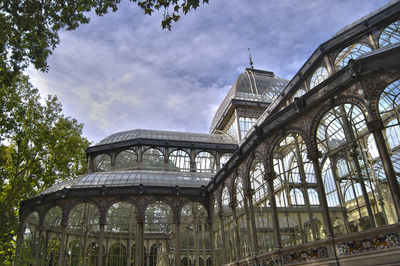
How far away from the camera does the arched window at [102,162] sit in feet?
Answer: 104

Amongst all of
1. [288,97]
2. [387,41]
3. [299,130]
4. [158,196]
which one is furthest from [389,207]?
[158,196]

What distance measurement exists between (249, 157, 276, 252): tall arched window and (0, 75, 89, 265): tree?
55.9ft

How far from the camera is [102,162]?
32031 millimetres

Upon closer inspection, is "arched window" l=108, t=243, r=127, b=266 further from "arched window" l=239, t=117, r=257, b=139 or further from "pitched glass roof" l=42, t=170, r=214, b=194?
"arched window" l=239, t=117, r=257, b=139

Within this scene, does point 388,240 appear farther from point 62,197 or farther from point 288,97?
point 62,197

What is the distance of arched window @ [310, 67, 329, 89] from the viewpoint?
1888cm

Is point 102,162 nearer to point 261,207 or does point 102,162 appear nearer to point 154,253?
point 154,253

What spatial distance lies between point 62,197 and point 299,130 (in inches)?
713

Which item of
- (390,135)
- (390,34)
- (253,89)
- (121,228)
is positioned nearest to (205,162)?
(121,228)

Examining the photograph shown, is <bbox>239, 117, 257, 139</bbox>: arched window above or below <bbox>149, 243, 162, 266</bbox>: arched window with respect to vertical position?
above

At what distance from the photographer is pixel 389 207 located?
1318cm

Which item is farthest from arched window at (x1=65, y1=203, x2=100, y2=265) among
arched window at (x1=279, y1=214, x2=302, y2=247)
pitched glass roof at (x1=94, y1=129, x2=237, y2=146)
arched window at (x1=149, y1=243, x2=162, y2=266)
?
arched window at (x1=279, y1=214, x2=302, y2=247)

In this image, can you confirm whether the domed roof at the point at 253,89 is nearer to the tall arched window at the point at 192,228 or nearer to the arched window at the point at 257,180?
the tall arched window at the point at 192,228

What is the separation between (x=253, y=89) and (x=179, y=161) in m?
12.3
